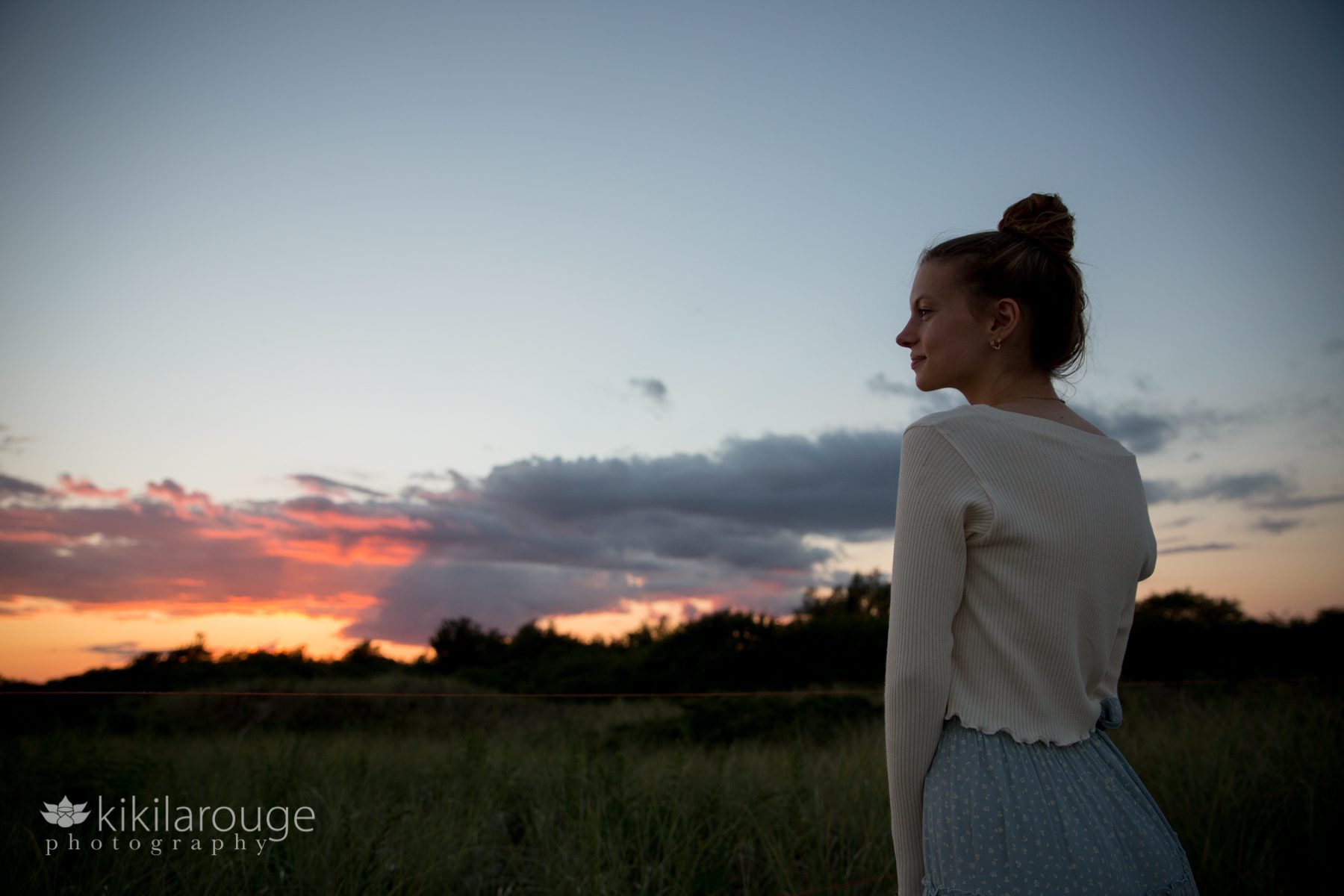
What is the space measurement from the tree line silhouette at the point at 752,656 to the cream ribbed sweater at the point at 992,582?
9.45 metres

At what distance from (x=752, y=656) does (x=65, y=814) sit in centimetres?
911

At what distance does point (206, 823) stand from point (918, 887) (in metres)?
3.14

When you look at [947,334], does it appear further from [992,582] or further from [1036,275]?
[992,582]

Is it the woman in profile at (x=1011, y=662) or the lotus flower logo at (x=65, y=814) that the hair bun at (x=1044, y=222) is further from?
the lotus flower logo at (x=65, y=814)

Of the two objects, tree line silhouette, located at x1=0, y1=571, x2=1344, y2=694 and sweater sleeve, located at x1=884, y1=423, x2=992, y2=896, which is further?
tree line silhouette, located at x1=0, y1=571, x2=1344, y2=694

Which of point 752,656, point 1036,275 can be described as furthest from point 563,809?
point 752,656

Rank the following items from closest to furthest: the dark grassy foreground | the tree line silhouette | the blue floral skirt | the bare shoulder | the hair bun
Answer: the blue floral skirt, the bare shoulder, the hair bun, the dark grassy foreground, the tree line silhouette

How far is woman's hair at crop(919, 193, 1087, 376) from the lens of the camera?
1.38 metres

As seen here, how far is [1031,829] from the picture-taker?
1.14m

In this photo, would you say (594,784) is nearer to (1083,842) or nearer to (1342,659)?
(1083,842)

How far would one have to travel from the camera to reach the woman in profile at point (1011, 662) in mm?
1139

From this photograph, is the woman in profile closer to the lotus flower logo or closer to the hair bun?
the hair bun

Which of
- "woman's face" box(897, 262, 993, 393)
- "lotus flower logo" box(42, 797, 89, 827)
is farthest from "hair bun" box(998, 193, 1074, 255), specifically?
"lotus flower logo" box(42, 797, 89, 827)

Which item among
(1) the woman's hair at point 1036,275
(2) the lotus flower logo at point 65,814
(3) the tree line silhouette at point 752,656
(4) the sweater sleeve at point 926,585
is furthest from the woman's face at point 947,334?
(3) the tree line silhouette at point 752,656
